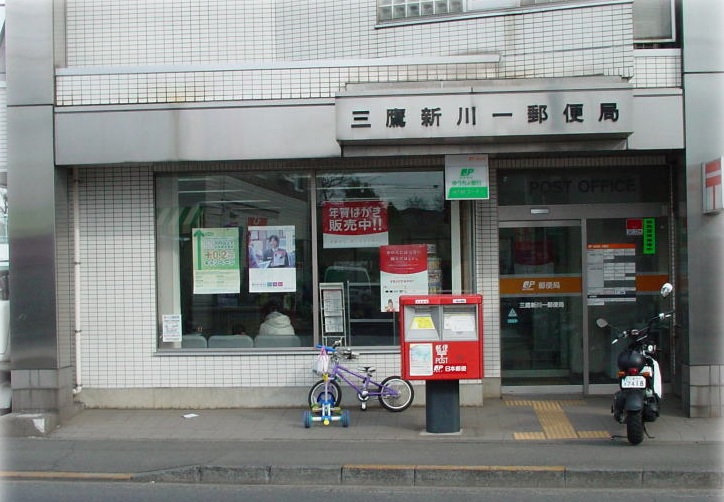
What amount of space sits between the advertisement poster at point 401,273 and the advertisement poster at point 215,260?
2012mm

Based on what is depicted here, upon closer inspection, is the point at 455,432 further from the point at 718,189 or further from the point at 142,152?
the point at 142,152

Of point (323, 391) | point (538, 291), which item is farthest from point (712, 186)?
point (323, 391)

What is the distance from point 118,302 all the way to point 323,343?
2.81m

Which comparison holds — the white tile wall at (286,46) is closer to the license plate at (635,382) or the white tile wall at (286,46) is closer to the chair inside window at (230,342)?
the chair inside window at (230,342)

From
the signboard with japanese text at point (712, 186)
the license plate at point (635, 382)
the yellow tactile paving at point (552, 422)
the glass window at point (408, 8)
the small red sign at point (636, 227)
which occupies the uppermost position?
the glass window at point (408, 8)

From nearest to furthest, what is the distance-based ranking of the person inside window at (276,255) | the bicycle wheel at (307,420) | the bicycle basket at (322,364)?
1. the bicycle wheel at (307,420)
2. the bicycle basket at (322,364)
3. the person inside window at (276,255)

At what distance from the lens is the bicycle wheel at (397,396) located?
30.7 feet

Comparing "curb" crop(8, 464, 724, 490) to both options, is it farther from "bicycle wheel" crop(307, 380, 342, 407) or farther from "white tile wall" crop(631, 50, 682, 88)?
"white tile wall" crop(631, 50, 682, 88)

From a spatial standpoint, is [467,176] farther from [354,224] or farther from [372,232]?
[354,224]

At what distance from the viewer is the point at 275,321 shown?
10.1m

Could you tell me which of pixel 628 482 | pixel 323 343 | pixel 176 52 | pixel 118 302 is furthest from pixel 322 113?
pixel 628 482

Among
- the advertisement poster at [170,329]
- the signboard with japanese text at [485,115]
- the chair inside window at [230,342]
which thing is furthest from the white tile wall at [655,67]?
the advertisement poster at [170,329]

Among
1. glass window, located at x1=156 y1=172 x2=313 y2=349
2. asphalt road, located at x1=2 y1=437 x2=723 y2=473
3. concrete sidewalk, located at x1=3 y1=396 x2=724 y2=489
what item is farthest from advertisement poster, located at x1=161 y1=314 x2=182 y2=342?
asphalt road, located at x1=2 y1=437 x2=723 y2=473

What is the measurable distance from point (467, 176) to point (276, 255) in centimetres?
280
